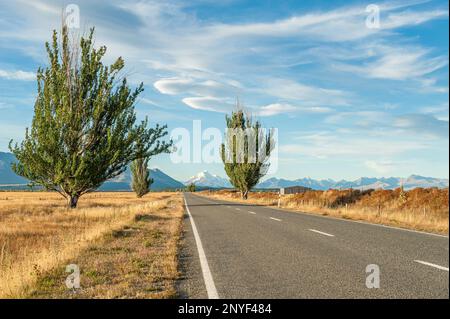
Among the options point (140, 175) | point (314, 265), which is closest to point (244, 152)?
point (140, 175)

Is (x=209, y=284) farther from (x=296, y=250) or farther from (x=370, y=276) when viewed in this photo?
(x=296, y=250)

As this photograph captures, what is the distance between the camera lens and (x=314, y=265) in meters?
7.15

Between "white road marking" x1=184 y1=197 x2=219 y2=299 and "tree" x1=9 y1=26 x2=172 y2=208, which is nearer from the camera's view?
"white road marking" x1=184 y1=197 x2=219 y2=299

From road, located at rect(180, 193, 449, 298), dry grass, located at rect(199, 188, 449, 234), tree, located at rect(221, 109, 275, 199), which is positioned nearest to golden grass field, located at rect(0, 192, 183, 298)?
road, located at rect(180, 193, 449, 298)

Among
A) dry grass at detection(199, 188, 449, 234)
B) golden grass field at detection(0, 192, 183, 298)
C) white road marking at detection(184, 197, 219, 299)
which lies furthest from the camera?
dry grass at detection(199, 188, 449, 234)

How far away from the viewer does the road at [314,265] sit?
537 centimetres

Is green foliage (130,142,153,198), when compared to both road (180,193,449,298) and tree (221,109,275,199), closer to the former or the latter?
tree (221,109,275,199)

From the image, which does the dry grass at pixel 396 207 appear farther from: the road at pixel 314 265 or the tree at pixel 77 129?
the tree at pixel 77 129

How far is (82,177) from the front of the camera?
19.8 meters

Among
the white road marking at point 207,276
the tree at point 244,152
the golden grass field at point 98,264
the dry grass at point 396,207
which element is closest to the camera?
the white road marking at point 207,276

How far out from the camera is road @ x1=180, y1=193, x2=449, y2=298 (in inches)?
211

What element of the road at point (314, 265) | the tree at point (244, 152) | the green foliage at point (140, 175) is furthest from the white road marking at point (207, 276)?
the green foliage at point (140, 175)
